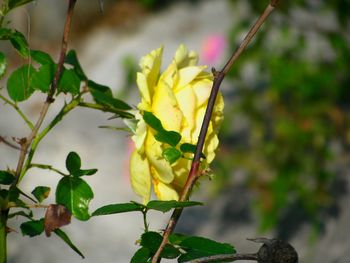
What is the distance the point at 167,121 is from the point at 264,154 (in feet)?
5.79

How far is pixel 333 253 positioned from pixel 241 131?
1035 millimetres

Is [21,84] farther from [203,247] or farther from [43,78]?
[203,247]

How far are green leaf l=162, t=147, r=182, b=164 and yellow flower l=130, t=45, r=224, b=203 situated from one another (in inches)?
0.4

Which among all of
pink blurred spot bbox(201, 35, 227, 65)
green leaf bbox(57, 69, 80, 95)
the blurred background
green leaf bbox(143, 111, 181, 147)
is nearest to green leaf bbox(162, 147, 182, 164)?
green leaf bbox(143, 111, 181, 147)

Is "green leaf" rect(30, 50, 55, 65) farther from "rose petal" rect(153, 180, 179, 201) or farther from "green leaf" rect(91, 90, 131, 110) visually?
"rose petal" rect(153, 180, 179, 201)

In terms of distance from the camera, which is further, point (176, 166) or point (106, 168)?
point (106, 168)

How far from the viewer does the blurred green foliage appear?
219cm

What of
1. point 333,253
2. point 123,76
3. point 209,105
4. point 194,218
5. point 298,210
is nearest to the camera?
point 209,105

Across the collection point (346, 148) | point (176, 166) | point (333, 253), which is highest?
point (346, 148)

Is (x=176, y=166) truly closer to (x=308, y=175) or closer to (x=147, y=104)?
(x=147, y=104)

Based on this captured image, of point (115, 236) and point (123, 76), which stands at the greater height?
point (123, 76)

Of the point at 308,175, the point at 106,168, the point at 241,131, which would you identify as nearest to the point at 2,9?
the point at 308,175

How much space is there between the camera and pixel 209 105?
0.58 metres

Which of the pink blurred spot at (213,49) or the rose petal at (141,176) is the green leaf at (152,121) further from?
the pink blurred spot at (213,49)
